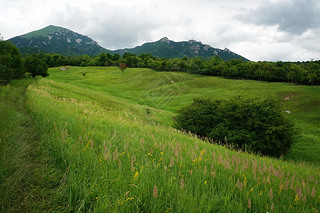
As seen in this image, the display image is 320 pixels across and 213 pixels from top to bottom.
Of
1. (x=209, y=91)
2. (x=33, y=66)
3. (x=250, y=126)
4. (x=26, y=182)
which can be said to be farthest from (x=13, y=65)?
(x=209, y=91)

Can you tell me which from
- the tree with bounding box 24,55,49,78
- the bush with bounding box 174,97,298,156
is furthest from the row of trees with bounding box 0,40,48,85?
the bush with bounding box 174,97,298,156

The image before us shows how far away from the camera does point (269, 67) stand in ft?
271

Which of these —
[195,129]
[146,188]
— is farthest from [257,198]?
[195,129]

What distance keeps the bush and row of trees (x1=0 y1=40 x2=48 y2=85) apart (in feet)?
90.8

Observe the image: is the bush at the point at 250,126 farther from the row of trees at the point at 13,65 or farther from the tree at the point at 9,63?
the tree at the point at 9,63

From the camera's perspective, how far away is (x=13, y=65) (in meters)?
34.9

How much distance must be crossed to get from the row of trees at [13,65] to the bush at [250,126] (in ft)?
90.8

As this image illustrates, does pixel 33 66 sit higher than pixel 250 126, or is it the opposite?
pixel 33 66

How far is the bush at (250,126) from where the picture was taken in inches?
475

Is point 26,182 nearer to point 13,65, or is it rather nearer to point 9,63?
point 9,63

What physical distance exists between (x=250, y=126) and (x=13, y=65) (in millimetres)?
45314

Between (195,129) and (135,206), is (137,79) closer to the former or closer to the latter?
(135,206)

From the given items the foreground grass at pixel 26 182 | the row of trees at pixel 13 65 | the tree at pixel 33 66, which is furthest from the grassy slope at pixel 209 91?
the tree at pixel 33 66

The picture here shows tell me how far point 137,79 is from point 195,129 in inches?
392
